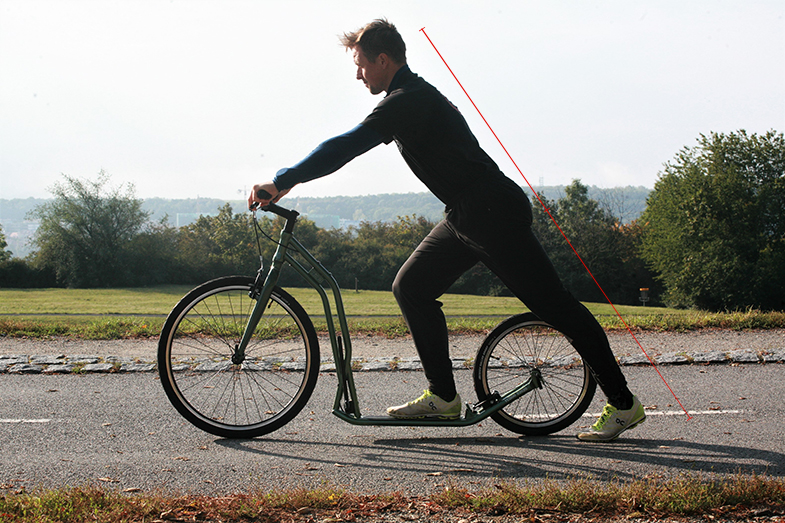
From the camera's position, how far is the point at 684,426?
3.93 m

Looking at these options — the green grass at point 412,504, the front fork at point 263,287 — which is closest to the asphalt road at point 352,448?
the green grass at point 412,504

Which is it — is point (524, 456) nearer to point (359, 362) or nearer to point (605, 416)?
point (605, 416)

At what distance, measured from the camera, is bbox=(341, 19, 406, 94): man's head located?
338 cm

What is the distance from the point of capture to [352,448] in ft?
11.7

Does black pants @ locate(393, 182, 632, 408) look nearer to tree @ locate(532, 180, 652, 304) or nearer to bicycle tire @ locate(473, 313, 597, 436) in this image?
bicycle tire @ locate(473, 313, 597, 436)

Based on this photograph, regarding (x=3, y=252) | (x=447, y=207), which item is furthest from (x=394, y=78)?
(x=3, y=252)

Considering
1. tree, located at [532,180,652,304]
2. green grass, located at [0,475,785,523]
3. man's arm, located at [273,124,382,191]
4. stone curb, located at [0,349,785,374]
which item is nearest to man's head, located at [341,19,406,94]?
man's arm, located at [273,124,382,191]

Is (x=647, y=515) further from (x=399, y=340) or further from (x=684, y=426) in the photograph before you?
(x=399, y=340)

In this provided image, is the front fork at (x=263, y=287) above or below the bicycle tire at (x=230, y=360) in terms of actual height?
above

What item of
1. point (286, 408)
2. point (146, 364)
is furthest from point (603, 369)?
point (146, 364)

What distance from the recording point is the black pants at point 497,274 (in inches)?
132

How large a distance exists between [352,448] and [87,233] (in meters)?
60.5

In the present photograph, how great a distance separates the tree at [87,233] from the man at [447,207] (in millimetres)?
55718

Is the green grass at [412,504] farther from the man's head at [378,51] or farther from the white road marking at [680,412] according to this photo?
the man's head at [378,51]
